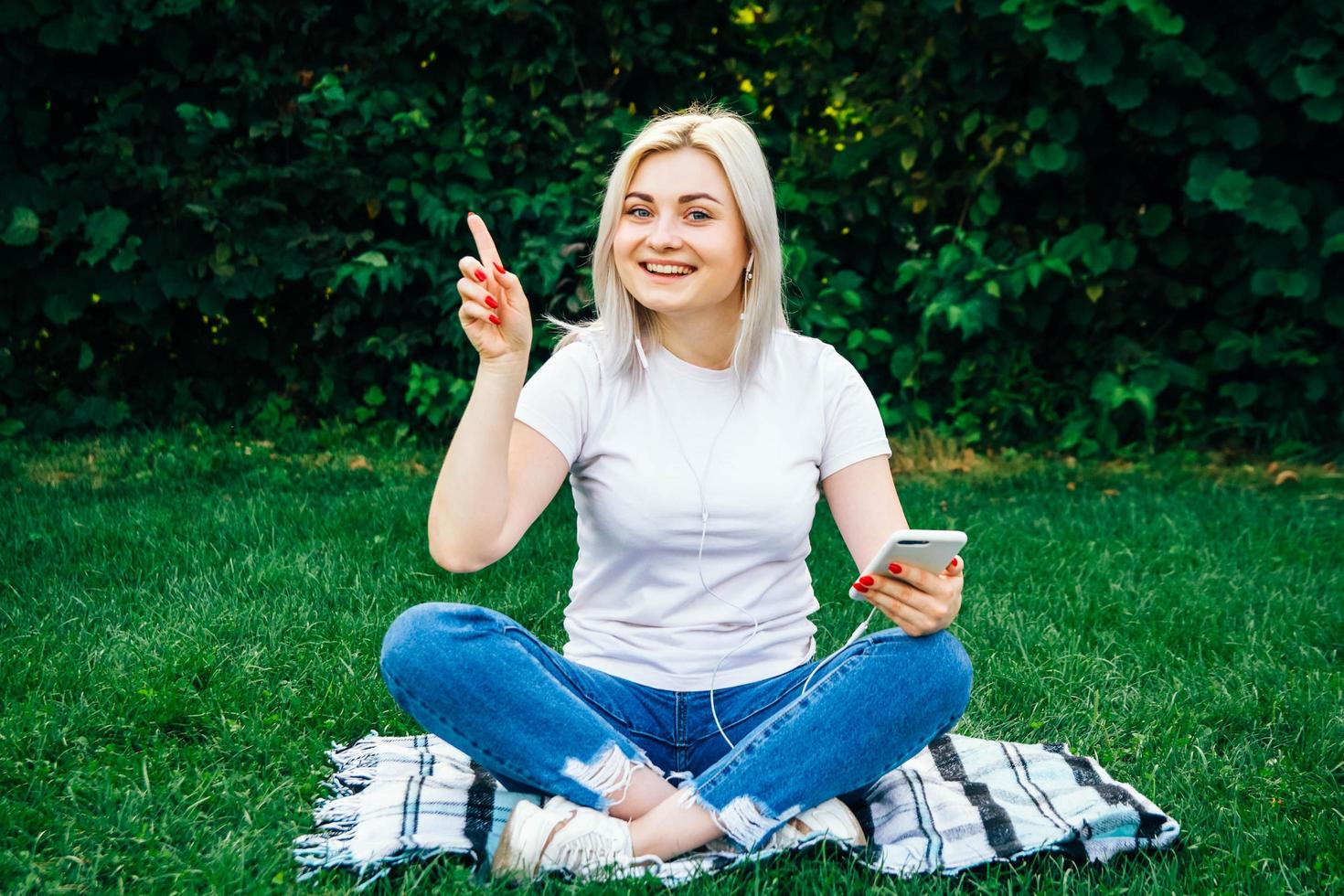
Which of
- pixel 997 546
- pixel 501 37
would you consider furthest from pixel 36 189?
pixel 997 546

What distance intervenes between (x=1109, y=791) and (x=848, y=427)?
852 mm

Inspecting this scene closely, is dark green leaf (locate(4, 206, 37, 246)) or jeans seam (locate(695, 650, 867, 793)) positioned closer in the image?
jeans seam (locate(695, 650, 867, 793))

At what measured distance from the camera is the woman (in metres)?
2.11

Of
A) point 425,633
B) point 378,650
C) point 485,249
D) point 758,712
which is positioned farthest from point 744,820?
point 378,650

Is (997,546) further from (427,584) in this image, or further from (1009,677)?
(427,584)

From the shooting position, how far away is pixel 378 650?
10.0ft

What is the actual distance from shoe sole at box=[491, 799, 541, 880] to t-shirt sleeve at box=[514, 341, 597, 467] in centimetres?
64

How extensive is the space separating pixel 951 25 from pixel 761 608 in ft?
13.2

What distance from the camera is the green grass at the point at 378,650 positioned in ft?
7.02

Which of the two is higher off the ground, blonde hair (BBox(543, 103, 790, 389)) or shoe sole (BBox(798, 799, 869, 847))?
blonde hair (BBox(543, 103, 790, 389))

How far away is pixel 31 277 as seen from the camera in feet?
18.2

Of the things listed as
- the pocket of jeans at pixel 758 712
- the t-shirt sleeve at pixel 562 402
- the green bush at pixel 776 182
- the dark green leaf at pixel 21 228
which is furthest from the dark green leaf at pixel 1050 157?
the dark green leaf at pixel 21 228

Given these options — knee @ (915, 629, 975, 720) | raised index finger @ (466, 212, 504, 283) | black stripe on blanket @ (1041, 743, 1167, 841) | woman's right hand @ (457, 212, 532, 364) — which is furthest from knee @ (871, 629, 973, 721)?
raised index finger @ (466, 212, 504, 283)

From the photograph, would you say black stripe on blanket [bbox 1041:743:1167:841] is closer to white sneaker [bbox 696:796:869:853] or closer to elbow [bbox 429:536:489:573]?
white sneaker [bbox 696:796:869:853]
